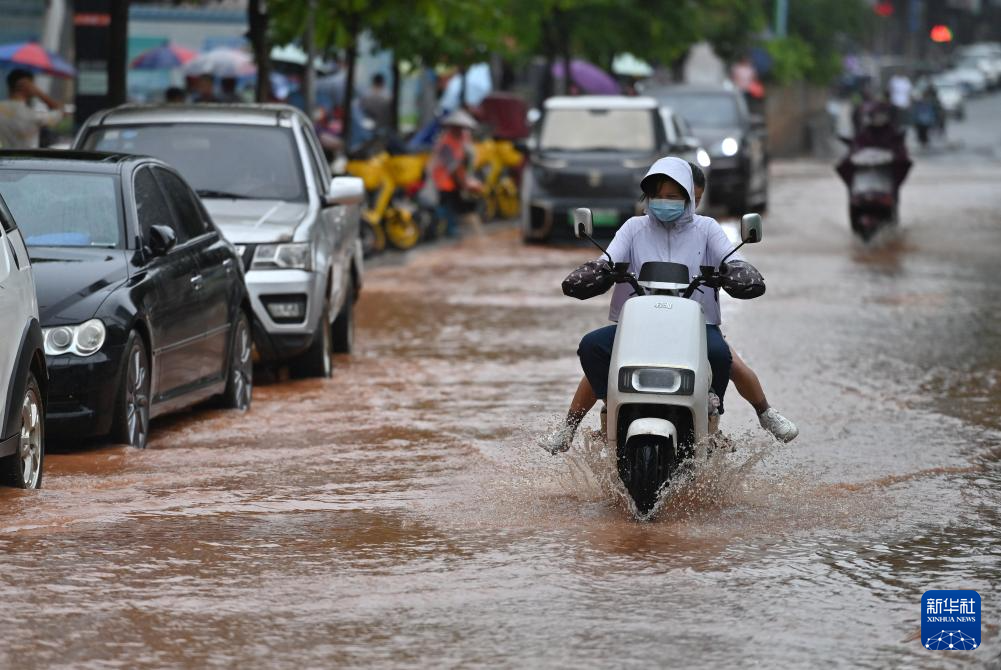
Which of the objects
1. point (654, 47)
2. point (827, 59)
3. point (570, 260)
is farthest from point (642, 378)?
point (827, 59)

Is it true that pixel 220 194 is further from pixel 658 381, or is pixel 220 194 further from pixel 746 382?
pixel 658 381

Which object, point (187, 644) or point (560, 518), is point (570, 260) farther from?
point (187, 644)

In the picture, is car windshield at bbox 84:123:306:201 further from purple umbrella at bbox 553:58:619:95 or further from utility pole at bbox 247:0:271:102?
purple umbrella at bbox 553:58:619:95

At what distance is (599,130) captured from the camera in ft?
92.0

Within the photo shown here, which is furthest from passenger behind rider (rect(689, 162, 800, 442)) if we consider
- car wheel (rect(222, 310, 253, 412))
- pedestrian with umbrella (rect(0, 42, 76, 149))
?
pedestrian with umbrella (rect(0, 42, 76, 149))

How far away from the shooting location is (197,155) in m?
14.4

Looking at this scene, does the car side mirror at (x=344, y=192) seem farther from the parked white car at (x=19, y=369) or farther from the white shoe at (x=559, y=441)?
the white shoe at (x=559, y=441)

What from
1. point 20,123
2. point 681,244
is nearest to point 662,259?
point 681,244

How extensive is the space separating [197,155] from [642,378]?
21.2 feet

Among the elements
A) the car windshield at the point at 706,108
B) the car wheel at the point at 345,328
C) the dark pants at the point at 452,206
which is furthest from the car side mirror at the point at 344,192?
the car windshield at the point at 706,108

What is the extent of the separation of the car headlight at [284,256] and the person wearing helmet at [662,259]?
4.45m

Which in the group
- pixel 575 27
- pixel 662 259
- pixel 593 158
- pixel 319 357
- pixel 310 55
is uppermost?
pixel 662 259

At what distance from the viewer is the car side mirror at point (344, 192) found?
46.2ft

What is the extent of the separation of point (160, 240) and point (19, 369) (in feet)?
7.37
